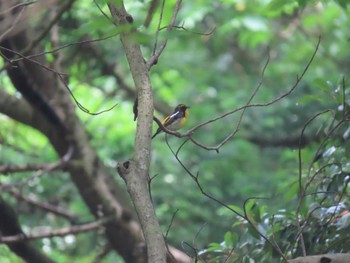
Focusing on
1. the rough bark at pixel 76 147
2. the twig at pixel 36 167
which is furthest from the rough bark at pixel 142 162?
the rough bark at pixel 76 147

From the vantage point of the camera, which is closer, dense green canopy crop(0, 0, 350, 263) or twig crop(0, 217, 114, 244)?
dense green canopy crop(0, 0, 350, 263)

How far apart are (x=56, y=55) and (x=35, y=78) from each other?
0.29 meters

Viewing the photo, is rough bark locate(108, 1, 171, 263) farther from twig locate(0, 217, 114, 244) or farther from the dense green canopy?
twig locate(0, 217, 114, 244)

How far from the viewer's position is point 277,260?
401cm

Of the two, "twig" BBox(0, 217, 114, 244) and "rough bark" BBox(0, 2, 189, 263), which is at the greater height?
"rough bark" BBox(0, 2, 189, 263)

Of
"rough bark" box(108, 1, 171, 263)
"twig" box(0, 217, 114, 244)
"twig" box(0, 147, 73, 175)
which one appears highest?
"twig" box(0, 147, 73, 175)

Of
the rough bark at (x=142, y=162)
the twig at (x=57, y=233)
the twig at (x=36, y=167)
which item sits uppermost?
the twig at (x=36, y=167)

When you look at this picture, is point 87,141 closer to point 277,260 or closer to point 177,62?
point 277,260

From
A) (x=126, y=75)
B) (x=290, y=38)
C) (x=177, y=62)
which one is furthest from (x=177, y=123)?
(x=290, y=38)

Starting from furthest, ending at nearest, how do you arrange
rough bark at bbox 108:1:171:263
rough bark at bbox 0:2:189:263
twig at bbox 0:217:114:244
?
rough bark at bbox 0:2:189:263, twig at bbox 0:217:114:244, rough bark at bbox 108:1:171:263

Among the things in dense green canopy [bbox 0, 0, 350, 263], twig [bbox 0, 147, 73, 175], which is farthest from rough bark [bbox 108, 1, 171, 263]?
twig [bbox 0, 147, 73, 175]

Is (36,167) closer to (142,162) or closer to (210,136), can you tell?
(210,136)

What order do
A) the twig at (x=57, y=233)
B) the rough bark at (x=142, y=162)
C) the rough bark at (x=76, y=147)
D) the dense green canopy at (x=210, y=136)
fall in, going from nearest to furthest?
the rough bark at (x=142, y=162), the dense green canopy at (x=210, y=136), the twig at (x=57, y=233), the rough bark at (x=76, y=147)

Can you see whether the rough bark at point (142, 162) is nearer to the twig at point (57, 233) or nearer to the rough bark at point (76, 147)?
the twig at point (57, 233)
